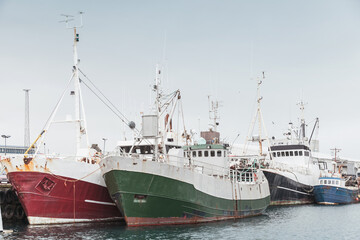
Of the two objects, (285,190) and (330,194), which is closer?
(285,190)

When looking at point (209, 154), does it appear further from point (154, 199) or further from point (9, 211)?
point (9, 211)

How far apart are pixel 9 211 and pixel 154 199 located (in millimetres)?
13756

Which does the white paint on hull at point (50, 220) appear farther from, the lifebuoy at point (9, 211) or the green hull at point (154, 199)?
the lifebuoy at point (9, 211)

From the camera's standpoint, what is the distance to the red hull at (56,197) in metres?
28.7

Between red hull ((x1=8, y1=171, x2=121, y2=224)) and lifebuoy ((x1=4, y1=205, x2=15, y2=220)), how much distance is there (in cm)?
561

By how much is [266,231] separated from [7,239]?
15.9 m

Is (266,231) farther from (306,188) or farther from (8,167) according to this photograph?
(306,188)

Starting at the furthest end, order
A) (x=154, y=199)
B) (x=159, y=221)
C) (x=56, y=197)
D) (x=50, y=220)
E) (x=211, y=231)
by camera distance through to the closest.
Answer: (x=50, y=220) → (x=56, y=197) → (x=159, y=221) → (x=154, y=199) → (x=211, y=231)

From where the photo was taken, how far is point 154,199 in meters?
27.5

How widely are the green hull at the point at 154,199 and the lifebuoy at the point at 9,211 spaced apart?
433 inches

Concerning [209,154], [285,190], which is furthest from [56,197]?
[285,190]

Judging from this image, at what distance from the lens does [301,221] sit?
34031 millimetres

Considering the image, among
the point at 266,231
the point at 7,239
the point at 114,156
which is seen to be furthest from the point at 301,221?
the point at 7,239

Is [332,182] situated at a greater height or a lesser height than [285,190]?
greater
